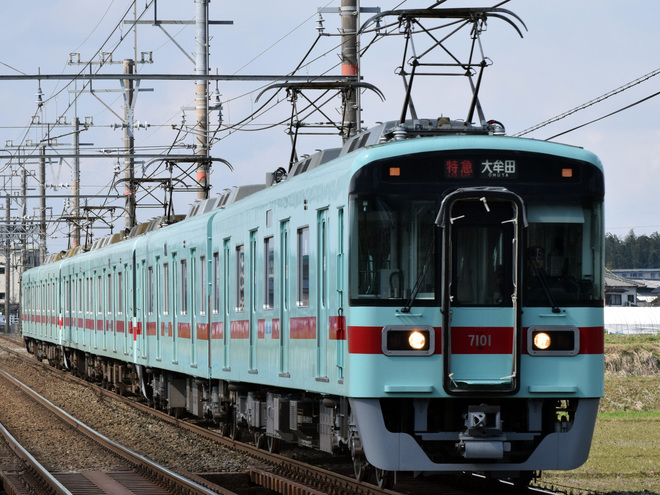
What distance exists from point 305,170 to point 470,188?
3.23 m

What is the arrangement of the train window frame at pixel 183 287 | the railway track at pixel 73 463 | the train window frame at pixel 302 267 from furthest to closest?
the train window frame at pixel 183 287 < the railway track at pixel 73 463 < the train window frame at pixel 302 267

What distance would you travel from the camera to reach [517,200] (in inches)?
368

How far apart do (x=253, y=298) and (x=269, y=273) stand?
32.8 inches

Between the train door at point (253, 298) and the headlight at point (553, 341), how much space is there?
179 inches

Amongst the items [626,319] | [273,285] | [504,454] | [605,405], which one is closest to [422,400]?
[504,454]

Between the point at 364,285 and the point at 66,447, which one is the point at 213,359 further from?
the point at 364,285

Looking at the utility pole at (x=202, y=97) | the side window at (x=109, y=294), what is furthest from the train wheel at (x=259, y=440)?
the side window at (x=109, y=294)

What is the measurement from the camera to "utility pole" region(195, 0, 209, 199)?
23.8 meters

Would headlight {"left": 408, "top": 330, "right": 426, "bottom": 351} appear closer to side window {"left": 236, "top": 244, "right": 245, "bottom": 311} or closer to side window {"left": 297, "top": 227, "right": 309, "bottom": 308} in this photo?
side window {"left": 297, "top": 227, "right": 309, "bottom": 308}

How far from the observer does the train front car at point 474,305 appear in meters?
9.30

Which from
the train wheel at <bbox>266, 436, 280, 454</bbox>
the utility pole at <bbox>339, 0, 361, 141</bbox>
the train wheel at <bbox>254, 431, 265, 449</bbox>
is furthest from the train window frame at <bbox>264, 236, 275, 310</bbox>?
the utility pole at <bbox>339, 0, 361, 141</bbox>

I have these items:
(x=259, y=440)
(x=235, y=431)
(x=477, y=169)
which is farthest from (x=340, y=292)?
(x=235, y=431)

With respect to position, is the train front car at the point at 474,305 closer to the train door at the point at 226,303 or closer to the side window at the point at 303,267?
the side window at the point at 303,267

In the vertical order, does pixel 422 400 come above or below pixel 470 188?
below
